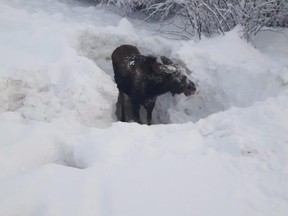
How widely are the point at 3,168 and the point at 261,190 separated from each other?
2.31m

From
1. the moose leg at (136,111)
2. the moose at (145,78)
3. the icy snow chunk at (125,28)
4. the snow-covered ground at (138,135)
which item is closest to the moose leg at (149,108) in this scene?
the moose at (145,78)

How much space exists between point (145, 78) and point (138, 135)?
2.12 m

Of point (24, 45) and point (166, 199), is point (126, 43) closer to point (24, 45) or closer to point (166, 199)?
point (24, 45)

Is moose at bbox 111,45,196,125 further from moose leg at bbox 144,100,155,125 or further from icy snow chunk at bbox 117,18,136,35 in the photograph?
icy snow chunk at bbox 117,18,136,35

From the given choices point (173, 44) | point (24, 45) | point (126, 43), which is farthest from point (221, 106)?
point (24, 45)

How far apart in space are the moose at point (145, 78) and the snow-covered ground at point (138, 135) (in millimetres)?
339

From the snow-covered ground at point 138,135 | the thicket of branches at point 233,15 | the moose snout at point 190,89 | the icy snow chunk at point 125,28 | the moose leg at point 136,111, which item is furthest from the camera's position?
the icy snow chunk at point 125,28

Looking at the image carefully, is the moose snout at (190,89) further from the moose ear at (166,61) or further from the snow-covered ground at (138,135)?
the moose ear at (166,61)

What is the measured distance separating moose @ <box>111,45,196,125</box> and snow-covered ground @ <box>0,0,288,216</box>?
0.34 metres

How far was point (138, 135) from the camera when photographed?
163 inches

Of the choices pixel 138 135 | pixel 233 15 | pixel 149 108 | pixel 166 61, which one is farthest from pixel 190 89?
pixel 138 135

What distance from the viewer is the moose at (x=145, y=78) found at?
19.7 ft

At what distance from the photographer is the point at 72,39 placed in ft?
21.9

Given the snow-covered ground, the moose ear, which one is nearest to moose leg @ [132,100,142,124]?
the snow-covered ground
